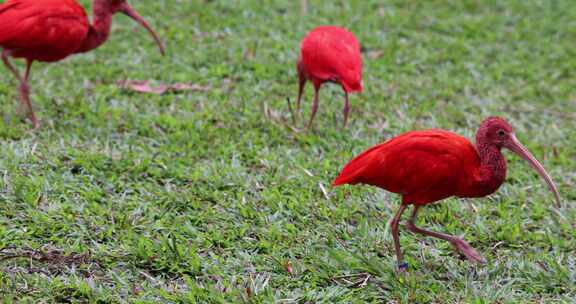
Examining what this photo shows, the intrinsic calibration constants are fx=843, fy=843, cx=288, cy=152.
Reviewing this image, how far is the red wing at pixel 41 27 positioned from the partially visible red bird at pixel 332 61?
164cm

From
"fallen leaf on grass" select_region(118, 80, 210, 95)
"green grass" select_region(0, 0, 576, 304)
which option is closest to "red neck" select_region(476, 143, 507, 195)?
"green grass" select_region(0, 0, 576, 304)

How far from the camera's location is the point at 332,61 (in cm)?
593

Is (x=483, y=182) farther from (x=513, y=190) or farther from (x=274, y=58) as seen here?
(x=274, y=58)

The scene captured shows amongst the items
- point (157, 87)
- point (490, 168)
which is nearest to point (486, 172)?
point (490, 168)

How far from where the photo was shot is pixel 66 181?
518 centimetres

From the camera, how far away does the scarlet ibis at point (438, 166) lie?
4.21 meters

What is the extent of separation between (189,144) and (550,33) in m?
4.66

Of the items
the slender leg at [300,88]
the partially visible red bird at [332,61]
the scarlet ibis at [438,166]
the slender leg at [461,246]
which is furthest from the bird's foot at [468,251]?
the slender leg at [300,88]

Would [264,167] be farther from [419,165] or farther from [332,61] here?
[419,165]

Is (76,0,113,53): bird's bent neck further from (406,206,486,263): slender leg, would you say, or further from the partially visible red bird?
(406,206,486,263): slender leg

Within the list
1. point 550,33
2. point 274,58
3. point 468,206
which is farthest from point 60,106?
point 550,33

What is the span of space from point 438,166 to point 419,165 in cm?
9

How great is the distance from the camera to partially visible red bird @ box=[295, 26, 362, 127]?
5.81 metres

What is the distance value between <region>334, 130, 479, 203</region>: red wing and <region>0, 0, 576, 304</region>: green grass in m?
0.43
